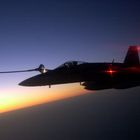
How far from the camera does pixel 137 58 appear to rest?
25.1m

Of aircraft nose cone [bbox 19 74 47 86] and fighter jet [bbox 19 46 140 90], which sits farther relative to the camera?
fighter jet [bbox 19 46 140 90]

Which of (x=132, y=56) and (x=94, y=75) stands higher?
(x=132, y=56)

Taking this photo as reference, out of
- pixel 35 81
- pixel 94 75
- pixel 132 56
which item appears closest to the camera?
pixel 35 81

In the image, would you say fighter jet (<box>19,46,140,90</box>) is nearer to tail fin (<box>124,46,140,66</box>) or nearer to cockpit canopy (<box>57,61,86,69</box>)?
cockpit canopy (<box>57,61,86,69</box>)

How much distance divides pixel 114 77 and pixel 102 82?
4.16 feet

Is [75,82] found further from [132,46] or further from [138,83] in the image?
[132,46]

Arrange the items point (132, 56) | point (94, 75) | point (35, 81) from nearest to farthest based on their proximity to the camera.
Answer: point (35, 81) → point (94, 75) → point (132, 56)

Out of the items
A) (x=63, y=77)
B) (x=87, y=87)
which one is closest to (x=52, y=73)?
(x=63, y=77)

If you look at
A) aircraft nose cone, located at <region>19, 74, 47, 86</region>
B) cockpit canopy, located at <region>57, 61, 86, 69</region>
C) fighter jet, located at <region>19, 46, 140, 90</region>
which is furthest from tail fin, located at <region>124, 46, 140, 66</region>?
aircraft nose cone, located at <region>19, 74, 47, 86</region>

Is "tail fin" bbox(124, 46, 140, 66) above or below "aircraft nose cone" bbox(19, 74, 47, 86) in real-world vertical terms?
above

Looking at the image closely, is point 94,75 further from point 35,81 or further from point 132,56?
point 132,56

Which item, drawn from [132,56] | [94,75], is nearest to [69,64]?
[94,75]

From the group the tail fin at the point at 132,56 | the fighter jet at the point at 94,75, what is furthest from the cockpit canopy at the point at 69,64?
the tail fin at the point at 132,56

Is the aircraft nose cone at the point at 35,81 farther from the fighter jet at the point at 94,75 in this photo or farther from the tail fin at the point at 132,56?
the tail fin at the point at 132,56
